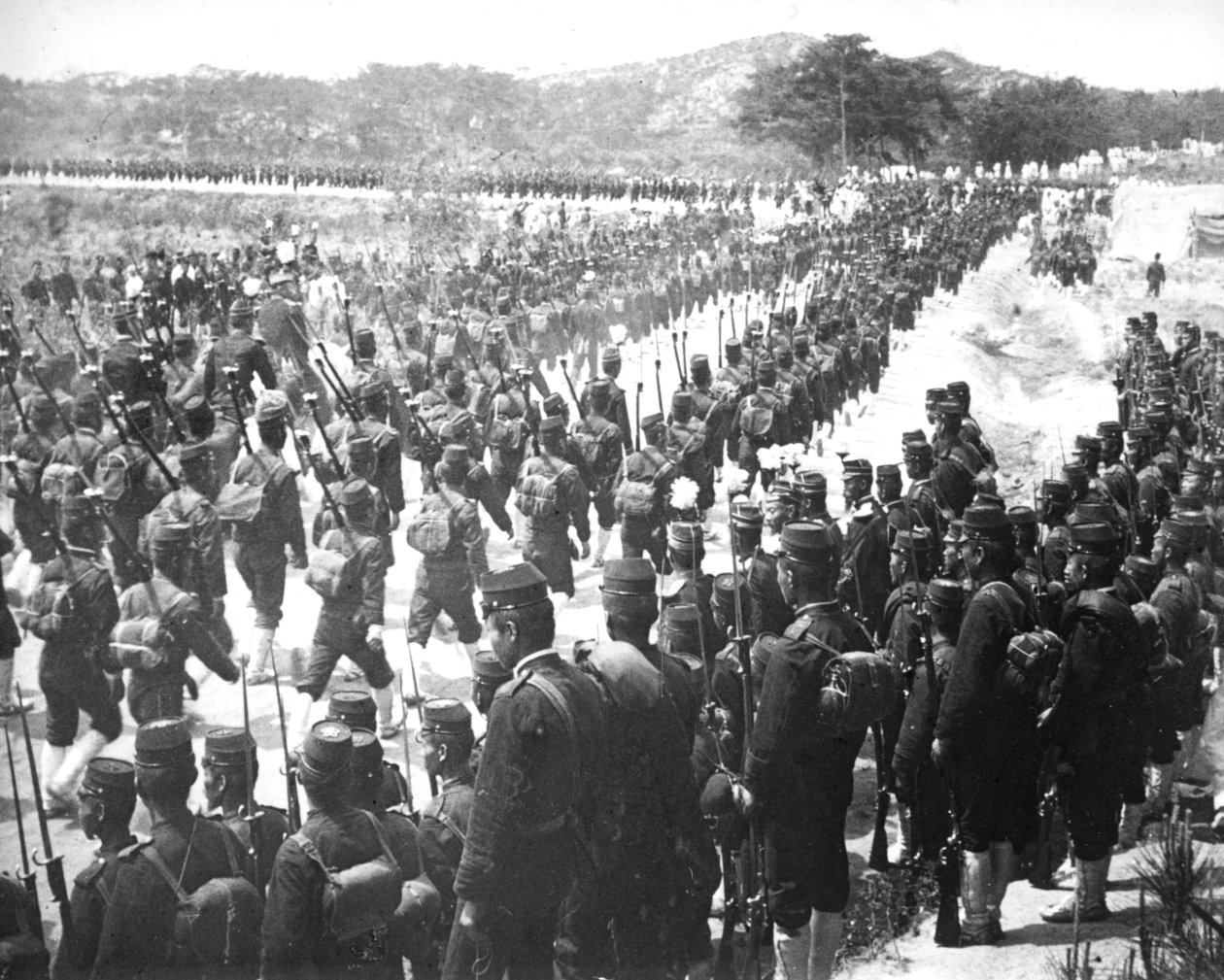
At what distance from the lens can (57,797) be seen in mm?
6316

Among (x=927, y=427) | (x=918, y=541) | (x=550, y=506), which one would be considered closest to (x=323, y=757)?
(x=918, y=541)

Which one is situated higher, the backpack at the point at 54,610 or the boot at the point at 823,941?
the backpack at the point at 54,610

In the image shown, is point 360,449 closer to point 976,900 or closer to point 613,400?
point 613,400

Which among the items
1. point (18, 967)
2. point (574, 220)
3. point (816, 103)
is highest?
point (816, 103)

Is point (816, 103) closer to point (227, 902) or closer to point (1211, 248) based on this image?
point (1211, 248)

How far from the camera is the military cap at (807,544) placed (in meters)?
4.28

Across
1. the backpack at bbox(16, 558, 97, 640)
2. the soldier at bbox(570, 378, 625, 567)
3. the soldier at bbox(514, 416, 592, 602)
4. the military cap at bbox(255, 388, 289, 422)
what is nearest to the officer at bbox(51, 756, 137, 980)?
the backpack at bbox(16, 558, 97, 640)

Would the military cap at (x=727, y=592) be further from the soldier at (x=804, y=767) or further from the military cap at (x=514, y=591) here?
the military cap at (x=514, y=591)

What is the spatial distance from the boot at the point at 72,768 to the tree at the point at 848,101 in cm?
Result: 3862

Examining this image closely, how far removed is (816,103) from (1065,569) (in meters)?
39.6

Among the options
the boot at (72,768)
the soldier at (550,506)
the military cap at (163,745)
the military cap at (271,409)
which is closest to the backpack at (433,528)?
the soldier at (550,506)

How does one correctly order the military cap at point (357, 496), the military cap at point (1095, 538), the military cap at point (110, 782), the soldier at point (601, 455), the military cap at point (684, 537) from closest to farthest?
the military cap at point (110, 782) → the military cap at point (1095, 538) → the military cap at point (684, 537) → the military cap at point (357, 496) → the soldier at point (601, 455)

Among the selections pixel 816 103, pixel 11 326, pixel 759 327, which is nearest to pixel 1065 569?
pixel 759 327

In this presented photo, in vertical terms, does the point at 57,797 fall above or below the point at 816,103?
below
